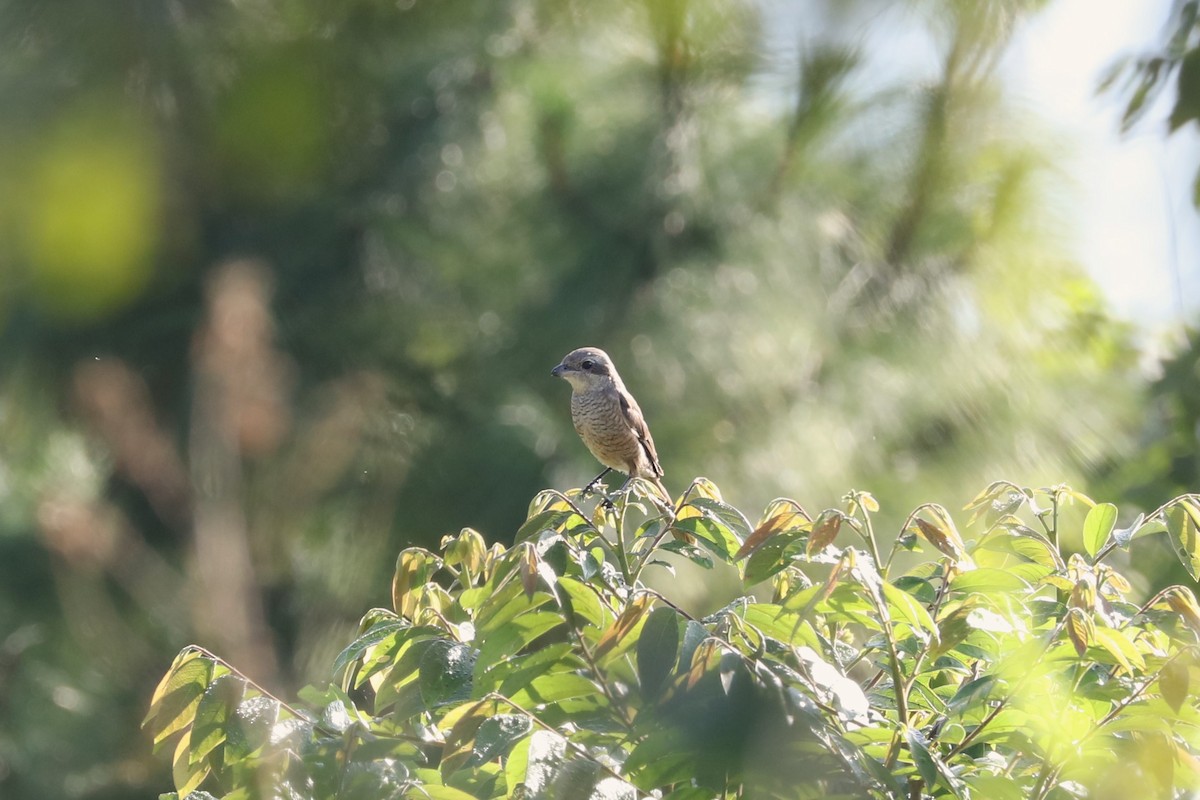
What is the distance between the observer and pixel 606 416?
3781 mm

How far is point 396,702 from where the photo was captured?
1882mm

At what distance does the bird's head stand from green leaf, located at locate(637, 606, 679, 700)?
239 centimetres

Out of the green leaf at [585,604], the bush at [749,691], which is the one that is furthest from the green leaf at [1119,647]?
the green leaf at [585,604]

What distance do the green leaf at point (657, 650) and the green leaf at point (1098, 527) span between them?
704 mm

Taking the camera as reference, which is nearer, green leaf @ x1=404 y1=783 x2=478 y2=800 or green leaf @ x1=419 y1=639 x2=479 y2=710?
green leaf @ x1=404 y1=783 x2=478 y2=800

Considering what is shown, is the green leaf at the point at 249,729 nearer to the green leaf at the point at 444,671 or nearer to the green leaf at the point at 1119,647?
the green leaf at the point at 444,671

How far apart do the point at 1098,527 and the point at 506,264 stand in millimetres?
3389

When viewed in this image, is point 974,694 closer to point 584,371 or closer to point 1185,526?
point 1185,526

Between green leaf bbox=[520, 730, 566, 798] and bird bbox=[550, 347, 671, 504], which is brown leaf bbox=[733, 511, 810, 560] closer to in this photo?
green leaf bbox=[520, 730, 566, 798]

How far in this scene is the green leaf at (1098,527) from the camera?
1.80m

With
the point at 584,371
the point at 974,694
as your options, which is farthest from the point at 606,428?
the point at 974,694

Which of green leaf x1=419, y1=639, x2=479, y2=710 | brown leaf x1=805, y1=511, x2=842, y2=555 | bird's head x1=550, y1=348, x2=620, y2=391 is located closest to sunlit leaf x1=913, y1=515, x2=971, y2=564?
brown leaf x1=805, y1=511, x2=842, y2=555

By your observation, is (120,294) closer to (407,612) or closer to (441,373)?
(441,373)

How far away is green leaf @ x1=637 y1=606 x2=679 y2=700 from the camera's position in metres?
1.46
